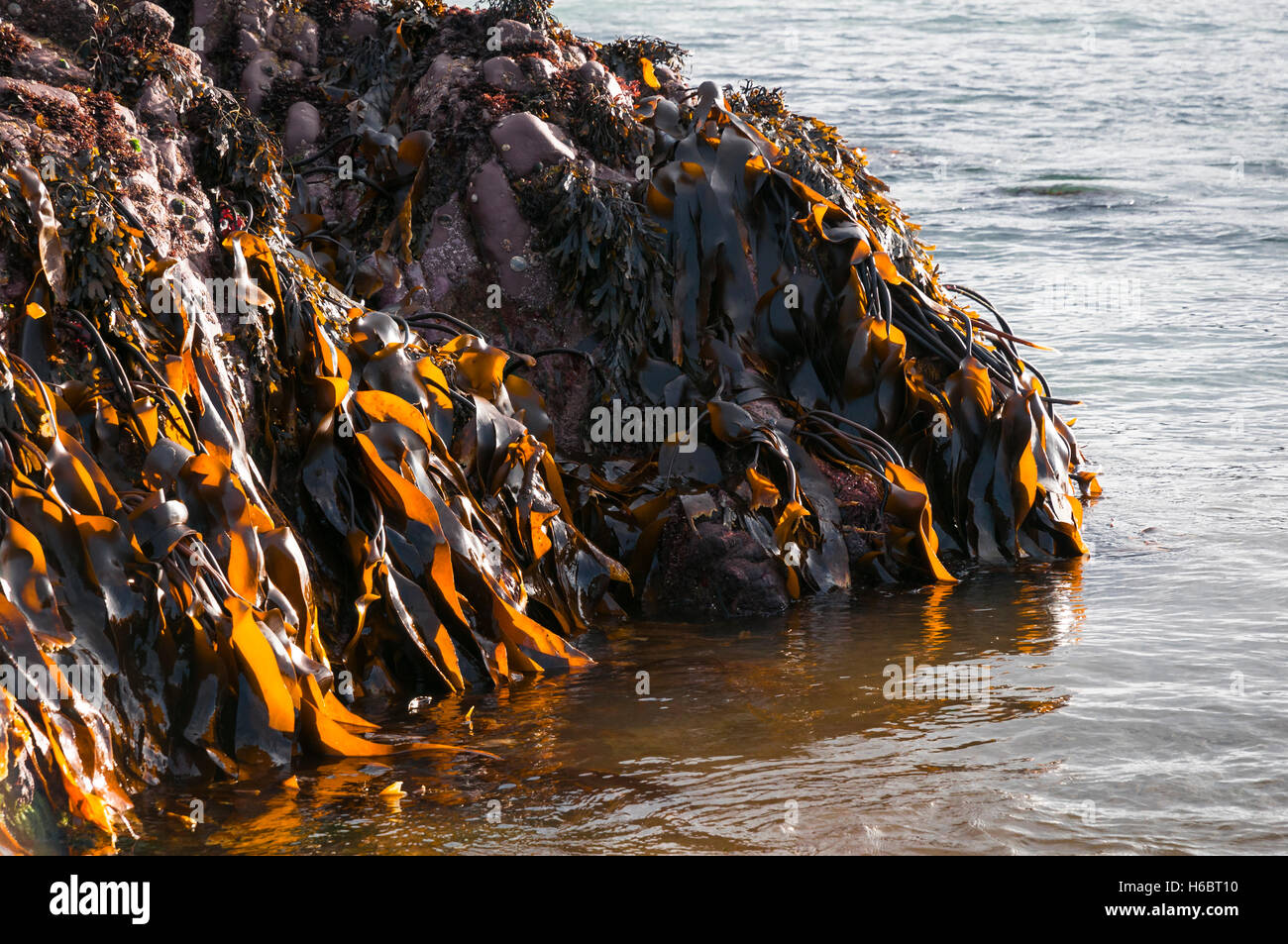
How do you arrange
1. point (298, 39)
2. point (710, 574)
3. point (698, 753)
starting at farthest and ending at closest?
point (298, 39)
point (710, 574)
point (698, 753)

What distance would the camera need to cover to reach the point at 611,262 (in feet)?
17.1

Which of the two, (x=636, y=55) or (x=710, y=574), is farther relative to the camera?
(x=636, y=55)

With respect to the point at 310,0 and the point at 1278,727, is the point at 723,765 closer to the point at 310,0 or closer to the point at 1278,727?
the point at 1278,727

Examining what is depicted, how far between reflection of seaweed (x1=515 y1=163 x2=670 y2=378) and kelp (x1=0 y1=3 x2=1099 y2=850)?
0.01 metres

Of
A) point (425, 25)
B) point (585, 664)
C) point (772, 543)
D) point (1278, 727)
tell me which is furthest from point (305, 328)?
point (1278, 727)

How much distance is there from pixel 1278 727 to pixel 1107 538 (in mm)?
1844

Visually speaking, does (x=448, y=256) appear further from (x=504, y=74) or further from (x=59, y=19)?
→ (x=59, y=19)

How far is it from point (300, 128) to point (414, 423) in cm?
216

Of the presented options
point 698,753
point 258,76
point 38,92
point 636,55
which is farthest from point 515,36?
point 698,753


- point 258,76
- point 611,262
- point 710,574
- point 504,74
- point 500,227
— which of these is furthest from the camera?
point 258,76

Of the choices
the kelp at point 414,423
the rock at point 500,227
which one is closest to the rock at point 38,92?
the kelp at point 414,423

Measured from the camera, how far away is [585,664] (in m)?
4.23

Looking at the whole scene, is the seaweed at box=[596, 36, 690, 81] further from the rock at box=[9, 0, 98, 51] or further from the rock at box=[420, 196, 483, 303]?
the rock at box=[9, 0, 98, 51]

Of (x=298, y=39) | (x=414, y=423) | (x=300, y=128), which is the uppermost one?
(x=298, y=39)
